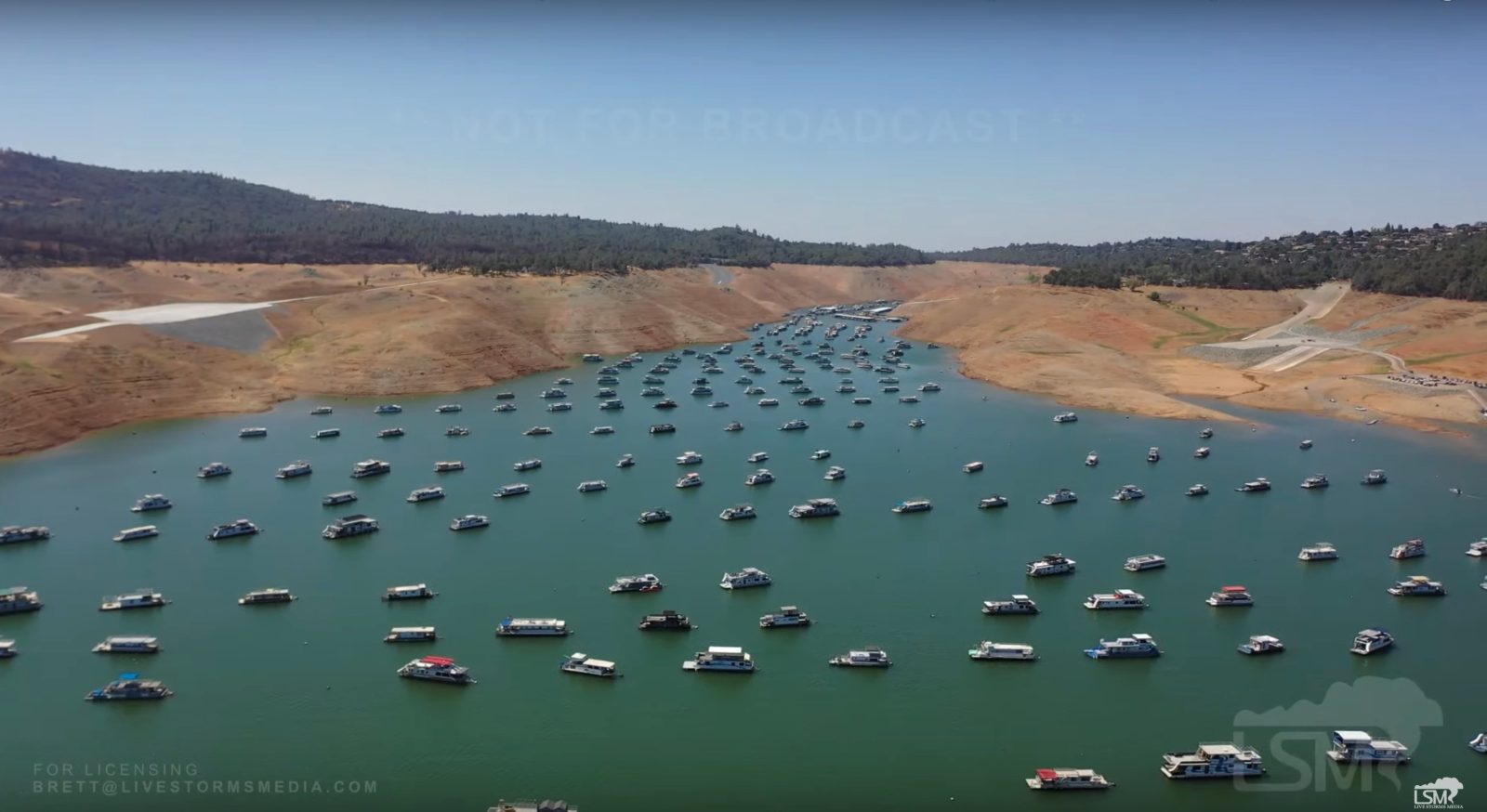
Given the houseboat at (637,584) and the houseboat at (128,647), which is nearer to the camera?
the houseboat at (128,647)

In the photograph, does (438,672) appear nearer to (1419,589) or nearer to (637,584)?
(637,584)

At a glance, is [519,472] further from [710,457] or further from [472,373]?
[472,373]

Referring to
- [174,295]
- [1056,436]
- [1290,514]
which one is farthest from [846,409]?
[174,295]

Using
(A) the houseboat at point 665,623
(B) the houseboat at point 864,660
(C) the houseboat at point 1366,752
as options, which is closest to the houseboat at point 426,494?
(A) the houseboat at point 665,623

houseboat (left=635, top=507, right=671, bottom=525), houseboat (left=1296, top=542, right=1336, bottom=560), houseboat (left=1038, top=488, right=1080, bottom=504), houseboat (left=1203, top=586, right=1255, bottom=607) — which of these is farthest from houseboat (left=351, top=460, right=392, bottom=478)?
houseboat (left=1296, top=542, right=1336, bottom=560)

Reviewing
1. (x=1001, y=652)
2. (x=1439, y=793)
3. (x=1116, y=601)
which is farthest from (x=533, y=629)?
(x=1439, y=793)

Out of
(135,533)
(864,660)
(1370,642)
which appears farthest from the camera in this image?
(135,533)

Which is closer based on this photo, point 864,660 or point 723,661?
point 723,661

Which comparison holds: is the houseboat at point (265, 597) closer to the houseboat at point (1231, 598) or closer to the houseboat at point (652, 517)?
the houseboat at point (652, 517)
